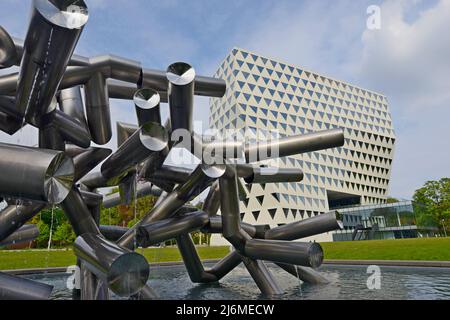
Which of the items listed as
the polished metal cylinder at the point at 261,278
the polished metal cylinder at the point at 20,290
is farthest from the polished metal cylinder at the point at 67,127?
the polished metal cylinder at the point at 261,278

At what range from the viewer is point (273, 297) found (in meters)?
7.51

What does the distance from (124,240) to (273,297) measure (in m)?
3.54

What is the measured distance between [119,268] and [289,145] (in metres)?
3.77

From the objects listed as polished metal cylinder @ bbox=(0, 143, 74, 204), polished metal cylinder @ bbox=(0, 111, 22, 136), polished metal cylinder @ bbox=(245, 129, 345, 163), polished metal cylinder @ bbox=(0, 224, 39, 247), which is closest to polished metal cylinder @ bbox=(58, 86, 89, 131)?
polished metal cylinder @ bbox=(0, 111, 22, 136)

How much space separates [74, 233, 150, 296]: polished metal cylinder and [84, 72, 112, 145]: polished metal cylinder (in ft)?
6.74

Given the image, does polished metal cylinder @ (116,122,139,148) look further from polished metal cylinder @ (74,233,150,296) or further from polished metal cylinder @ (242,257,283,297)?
polished metal cylinder @ (242,257,283,297)

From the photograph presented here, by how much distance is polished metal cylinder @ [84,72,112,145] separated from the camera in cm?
537

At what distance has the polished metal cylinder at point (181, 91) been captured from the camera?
4980mm

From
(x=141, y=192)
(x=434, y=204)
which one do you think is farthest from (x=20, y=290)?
(x=434, y=204)

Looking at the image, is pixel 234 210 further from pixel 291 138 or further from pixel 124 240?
pixel 124 240

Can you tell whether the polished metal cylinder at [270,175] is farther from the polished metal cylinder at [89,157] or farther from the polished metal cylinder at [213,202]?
the polished metal cylinder at [89,157]

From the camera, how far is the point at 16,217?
5.92 m

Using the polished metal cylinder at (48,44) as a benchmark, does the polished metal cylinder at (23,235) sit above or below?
Result: below

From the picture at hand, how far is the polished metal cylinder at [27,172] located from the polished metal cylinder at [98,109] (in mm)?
2210
